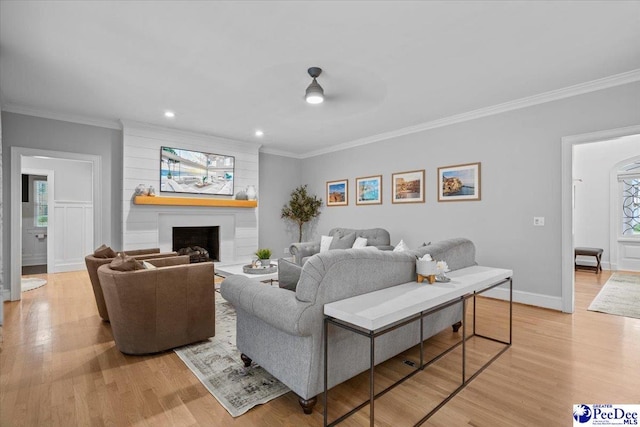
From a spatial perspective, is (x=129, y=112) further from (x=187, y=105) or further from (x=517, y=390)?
(x=517, y=390)

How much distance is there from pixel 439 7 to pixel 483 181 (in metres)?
2.85

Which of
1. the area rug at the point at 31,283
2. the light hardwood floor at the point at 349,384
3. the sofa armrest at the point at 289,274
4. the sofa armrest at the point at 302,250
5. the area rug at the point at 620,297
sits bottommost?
the light hardwood floor at the point at 349,384

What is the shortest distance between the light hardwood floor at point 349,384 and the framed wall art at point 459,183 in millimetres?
1960

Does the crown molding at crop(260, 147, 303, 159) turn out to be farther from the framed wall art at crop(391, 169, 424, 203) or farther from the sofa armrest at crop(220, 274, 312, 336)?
the sofa armrest at crop(220, 274, 312, 336)

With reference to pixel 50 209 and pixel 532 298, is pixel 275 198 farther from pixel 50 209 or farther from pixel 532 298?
pixel 532 298

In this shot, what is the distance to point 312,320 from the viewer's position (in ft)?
5.62

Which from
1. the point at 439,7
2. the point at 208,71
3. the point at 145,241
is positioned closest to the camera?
the point at 439,7

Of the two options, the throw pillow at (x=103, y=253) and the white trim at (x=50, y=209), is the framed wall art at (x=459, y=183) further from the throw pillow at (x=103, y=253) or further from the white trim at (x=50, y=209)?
the white trim at (x=50, y=209)

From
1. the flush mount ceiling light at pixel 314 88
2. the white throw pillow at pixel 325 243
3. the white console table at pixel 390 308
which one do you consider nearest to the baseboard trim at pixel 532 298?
the white console table at pixel 390 308

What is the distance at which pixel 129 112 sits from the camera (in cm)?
458

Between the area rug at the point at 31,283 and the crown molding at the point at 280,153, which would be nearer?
the area rug at the point at 31,283

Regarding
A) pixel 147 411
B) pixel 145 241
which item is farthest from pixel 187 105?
pixel 147 411

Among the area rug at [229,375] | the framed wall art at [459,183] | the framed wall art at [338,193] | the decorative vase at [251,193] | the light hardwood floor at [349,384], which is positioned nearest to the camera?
the light hardwood floor at [349,384]

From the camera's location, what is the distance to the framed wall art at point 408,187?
5.21m
